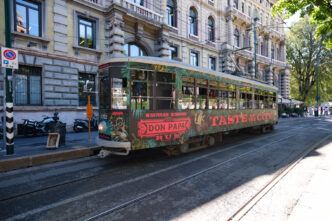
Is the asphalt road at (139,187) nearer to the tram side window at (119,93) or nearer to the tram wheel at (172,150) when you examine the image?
the tram wheel at (172,150)

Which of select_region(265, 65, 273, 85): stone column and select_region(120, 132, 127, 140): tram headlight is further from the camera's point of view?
select_region(265, 65, 273, 85): stone column

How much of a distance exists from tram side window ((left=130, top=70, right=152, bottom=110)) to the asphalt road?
5.64 feet

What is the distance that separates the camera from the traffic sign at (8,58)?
19.3 ft

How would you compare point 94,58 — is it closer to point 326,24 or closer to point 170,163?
point 170,163

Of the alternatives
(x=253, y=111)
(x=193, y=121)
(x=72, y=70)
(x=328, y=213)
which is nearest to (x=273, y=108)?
(x=253, y=111)

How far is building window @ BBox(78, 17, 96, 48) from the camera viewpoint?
12.4 metres

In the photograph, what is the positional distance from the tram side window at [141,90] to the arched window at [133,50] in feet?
33.2

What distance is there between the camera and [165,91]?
5.74 metres

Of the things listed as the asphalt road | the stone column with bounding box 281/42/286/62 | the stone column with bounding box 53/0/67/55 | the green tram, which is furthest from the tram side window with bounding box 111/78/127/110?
the stone column with bounding box 281/42/286/62

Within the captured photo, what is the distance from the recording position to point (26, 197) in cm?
347

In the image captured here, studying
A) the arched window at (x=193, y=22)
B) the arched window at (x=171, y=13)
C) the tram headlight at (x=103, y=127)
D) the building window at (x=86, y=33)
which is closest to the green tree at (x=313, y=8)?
the tram headlight at (x=103, y=127)

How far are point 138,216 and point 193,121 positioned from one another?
4.09 metres

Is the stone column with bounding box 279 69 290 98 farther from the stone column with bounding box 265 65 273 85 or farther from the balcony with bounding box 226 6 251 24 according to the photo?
the balcony with bounding box 226 6 251 24

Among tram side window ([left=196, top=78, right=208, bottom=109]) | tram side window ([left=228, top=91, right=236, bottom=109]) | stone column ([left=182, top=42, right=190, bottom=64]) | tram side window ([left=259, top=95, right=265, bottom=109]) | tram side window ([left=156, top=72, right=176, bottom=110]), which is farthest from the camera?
stone column ([left=182, top=42, right=190, bottom=64])
